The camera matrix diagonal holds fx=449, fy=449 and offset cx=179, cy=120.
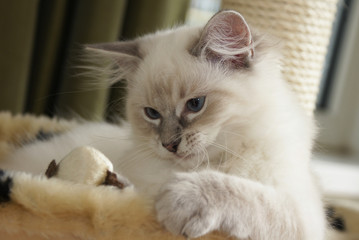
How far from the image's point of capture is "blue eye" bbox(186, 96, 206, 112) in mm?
1169

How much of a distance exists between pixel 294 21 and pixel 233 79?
2.59 ft

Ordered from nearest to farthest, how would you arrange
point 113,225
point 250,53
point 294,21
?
point 113,225, point 250,53, point 294,21

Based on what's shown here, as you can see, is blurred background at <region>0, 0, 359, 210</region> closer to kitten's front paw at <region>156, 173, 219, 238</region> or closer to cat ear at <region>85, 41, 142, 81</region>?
cat ear at <region>85, 41, 142, 81</region>

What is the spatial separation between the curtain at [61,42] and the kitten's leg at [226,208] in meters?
1.07

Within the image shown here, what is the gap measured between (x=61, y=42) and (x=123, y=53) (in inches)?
37.6

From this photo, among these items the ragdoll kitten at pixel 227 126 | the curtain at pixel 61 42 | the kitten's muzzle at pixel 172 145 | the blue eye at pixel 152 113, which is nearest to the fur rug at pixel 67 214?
the ragdoll kitten at pixel 227 126

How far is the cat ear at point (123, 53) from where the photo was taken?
52.6 inches

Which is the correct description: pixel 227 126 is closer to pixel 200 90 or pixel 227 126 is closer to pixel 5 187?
pixel 200 90

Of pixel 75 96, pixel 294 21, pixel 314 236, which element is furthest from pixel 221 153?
pixel 75 96

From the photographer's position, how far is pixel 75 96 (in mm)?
2143

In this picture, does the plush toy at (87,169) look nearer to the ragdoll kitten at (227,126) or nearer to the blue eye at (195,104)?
the ragdoll kitten at (227,126)

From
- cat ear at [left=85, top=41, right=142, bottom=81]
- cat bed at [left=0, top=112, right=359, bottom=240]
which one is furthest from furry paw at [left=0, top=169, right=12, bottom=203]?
cat ear at [left=85, top=41, right=142, bottom=81]

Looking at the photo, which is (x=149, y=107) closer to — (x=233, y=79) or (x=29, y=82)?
(x=233, y=79)

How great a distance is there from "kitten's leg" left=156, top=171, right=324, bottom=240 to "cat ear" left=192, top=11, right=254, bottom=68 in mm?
360
